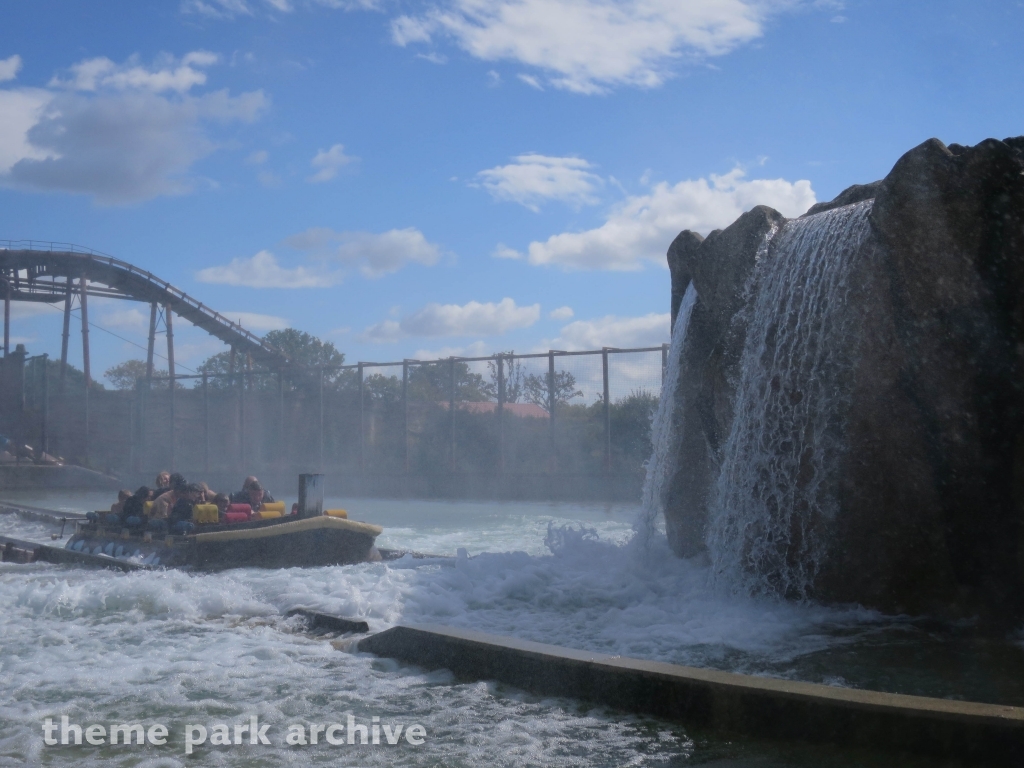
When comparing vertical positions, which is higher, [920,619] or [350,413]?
[350,413]

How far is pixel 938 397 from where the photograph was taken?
20.8 feet

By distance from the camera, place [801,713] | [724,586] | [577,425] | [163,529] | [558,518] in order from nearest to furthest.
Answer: [801,713]
[724,586]
[163,529]
[558,518]
[577,425]

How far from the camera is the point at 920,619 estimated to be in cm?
655

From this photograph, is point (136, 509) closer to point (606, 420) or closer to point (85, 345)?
point (606, 420)

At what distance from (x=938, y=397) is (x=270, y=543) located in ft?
23.8

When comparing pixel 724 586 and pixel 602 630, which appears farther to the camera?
pixel 724 586

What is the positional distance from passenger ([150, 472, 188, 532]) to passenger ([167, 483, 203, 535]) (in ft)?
0.12

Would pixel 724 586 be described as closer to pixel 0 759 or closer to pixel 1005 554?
pixel 1005 554

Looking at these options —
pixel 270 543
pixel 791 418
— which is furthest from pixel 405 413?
pixel 791 418

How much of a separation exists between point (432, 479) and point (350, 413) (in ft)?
13.9

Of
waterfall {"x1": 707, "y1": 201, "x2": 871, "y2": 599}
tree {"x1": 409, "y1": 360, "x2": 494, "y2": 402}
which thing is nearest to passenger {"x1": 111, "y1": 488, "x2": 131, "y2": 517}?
waterfall {"x1": 707, "y1": 201, "x2": 871, "y2": 599}

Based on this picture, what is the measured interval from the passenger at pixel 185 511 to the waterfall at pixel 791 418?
619 centimetres

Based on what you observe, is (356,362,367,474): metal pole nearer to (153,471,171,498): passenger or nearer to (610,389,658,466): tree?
(610,389,658,466): tree

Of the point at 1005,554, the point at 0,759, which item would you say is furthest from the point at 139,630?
the point at 1005,554
